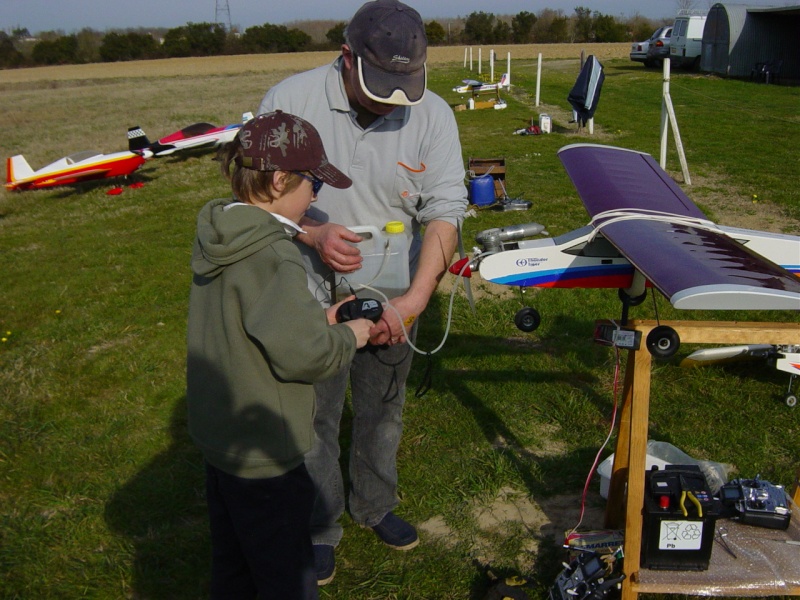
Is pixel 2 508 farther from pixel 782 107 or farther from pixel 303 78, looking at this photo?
pixel 782 107

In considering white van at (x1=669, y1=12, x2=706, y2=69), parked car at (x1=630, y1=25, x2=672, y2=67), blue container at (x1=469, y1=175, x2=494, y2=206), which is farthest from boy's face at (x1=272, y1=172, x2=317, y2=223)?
parked car at (x1=630, y1=25, x2=672, y2=67)

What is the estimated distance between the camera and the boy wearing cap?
1879 millimetres

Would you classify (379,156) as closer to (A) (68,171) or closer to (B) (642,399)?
(B) (642,399)

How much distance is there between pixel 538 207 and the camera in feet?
29.7

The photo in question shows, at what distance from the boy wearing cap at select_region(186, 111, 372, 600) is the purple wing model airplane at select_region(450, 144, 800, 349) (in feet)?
3.54

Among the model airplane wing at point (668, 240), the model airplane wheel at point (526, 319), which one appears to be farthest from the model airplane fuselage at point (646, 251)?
the model airplane wheel at point (526, 319)

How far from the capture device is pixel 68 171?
1238cm

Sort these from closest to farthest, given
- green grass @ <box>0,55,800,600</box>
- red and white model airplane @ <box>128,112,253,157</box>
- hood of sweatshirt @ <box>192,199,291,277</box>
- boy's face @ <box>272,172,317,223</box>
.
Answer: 1. hood of sweatshirt @ <box>192,199,291,277</box>
2. boy's face @ <box>272,172,317,223</box>
3. green grass @ <box>0,55,800,600</box>
4. red and white model airplane @ <box>128,112,253,157</box>

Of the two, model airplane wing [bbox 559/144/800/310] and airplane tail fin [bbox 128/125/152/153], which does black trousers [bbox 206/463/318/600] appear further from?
airplane tail fin [bbox 128/125/152/153]

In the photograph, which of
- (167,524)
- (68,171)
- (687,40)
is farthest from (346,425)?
(687,40)

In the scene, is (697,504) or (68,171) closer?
(697,504)

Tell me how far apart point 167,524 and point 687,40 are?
32423mm

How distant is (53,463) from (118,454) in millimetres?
373

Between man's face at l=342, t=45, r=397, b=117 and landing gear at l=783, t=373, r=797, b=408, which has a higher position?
man's face at l=342, t=45, r=397, b=117
